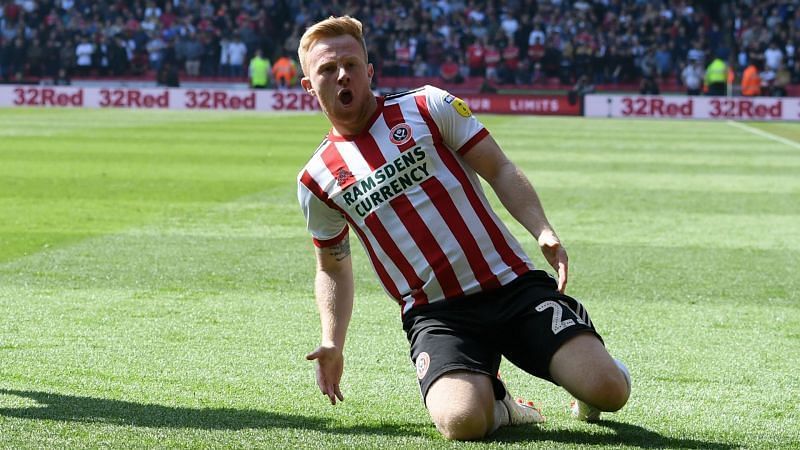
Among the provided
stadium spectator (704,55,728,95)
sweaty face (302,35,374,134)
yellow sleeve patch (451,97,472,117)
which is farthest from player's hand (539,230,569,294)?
stadium spectator (704,55,728,95)

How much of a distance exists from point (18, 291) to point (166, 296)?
0.96m

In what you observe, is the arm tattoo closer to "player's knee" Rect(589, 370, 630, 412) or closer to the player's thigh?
the player's thigh

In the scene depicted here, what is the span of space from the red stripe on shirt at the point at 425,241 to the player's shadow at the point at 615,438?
0.58m

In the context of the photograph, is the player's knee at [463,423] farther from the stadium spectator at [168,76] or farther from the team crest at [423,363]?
the stadium spectator at [168,76]

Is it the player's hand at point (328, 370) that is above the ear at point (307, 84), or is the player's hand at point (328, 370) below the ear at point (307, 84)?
below

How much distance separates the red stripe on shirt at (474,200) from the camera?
4805 mm

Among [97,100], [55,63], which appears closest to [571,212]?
[97,100]

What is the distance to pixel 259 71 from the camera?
38.2 m

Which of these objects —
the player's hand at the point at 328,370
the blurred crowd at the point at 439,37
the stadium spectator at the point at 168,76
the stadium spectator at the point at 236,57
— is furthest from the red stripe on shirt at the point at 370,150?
the stadium spectator at the point at 236,57


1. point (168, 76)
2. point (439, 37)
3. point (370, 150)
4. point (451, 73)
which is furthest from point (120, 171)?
point (439, 37)

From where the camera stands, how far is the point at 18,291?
8.09 meters

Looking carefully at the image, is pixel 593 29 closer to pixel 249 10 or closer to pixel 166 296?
pixel 249 10

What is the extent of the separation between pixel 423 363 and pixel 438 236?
1.56ft

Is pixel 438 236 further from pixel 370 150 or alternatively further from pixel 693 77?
pixel 693 77
